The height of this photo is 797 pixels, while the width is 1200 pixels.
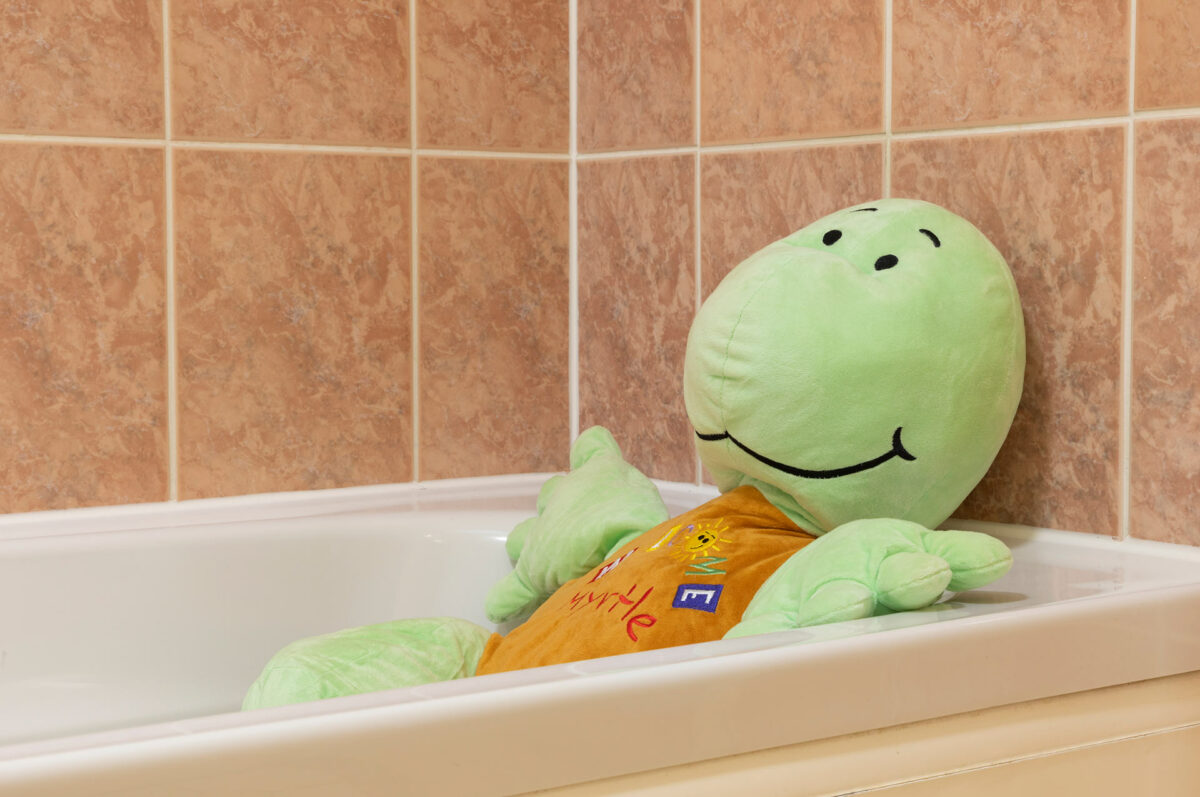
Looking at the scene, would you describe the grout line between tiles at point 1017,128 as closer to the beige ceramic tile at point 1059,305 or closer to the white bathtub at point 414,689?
the beige ceramic tile at point 1059,305

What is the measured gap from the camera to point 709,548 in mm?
917

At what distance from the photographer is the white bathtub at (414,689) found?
563mm

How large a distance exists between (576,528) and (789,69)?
0.49 meters

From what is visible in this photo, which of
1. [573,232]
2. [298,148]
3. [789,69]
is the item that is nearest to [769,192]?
[789,69]

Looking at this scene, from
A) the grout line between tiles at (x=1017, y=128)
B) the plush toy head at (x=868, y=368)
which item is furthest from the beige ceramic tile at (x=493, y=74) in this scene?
the plush toy head at (x=868, y=368)

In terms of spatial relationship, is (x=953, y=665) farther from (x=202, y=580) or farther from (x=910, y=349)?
(x=202, y=580)

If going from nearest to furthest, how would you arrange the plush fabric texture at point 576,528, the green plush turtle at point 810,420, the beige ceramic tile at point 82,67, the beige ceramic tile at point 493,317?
the green plush turtle at point 810,420, the plush fabric texture at point 576,528, the beige ceramic tile at point 82,67, the beige ceramic tile at point 493,317

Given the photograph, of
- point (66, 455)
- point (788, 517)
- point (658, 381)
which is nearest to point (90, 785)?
point (788, 517)

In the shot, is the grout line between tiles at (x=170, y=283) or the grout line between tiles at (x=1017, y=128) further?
the grout line between tiles at (x=170, y=283)

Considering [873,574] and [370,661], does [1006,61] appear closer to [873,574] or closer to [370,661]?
[873,574]

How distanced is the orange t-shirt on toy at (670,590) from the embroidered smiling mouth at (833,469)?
1.8 inches

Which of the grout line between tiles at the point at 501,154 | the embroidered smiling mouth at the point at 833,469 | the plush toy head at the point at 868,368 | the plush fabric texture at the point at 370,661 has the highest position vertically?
the grout line between tiles at the point at 501,154

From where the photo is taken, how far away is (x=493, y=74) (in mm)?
1470

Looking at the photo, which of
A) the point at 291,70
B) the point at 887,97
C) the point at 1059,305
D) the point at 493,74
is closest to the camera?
the point at 1059,305
